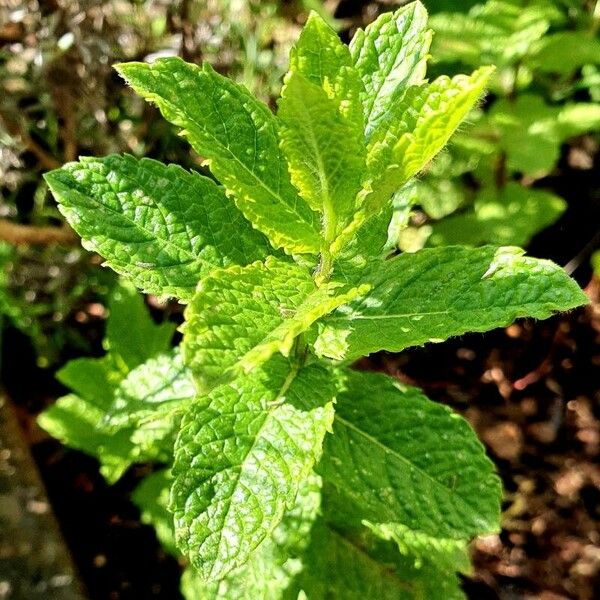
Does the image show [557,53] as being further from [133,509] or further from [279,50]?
[133,509]

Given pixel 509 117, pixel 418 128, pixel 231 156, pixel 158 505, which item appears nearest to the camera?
pixel 418 128

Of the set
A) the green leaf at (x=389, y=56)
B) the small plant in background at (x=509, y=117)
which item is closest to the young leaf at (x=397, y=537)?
the green leaf at (x=389, y=56)

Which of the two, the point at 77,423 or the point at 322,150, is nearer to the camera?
the point at 322,150

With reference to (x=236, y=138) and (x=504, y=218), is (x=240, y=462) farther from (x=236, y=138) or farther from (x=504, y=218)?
(x=504, y=218)

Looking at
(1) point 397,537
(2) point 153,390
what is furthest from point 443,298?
(2) point 153,390

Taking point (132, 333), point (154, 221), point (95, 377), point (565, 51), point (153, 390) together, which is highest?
point (565, 51)

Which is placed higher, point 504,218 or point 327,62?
point 327,62

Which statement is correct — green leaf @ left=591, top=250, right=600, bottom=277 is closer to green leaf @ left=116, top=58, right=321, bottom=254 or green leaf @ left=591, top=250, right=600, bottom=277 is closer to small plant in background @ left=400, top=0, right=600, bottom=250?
small plant in background @ left=400, top=0, right=600, bottom=250
